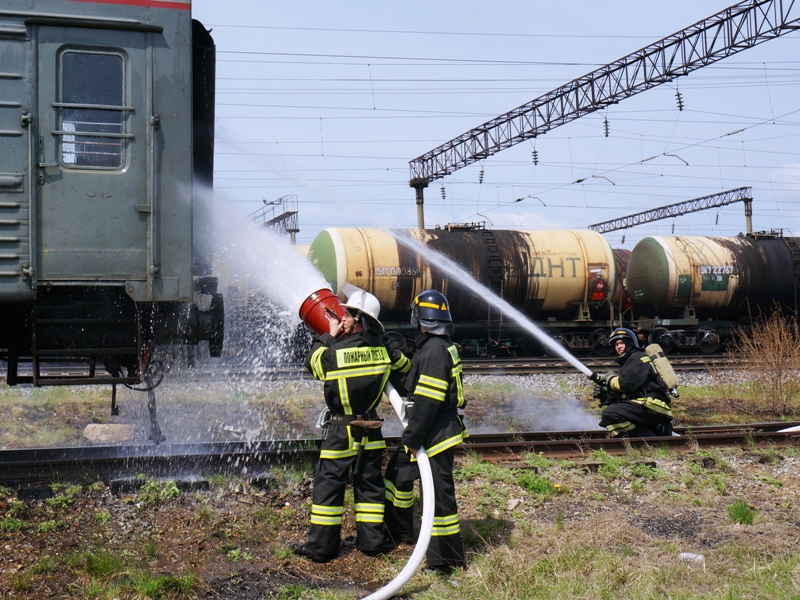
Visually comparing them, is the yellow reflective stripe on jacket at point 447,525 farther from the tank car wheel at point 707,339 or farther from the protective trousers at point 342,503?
the tank car wheel at point 707,339

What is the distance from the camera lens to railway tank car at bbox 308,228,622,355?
17875 mm

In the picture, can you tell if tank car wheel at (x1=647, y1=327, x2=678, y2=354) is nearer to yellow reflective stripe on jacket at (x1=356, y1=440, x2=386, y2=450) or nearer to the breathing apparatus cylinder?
the breathing apparatus cylinder

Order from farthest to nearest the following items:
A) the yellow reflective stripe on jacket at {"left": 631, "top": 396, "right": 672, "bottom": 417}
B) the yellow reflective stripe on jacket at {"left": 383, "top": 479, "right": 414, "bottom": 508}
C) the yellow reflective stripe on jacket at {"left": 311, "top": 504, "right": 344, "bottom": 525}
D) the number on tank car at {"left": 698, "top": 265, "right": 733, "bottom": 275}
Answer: the number on tank car at {"left": 698, "top": 265, "right": 733, "bottom": 275}, the yellow reflective stripe on jacket at {"left": 631, "top": 396, "right": 672, "bottom": 417}, the yellow reflective stripe on jacket at {"left": 383, "top": 479, "right": 414, "bottom": 508}, the yellow reflective stripe on jacket at {"left": 311, "top": 504, "right": 344, "bottom": 525}

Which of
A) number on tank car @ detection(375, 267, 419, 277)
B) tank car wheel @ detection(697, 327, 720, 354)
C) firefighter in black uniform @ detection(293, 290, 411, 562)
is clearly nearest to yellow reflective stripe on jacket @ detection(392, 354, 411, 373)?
firefighter in black uniform @ detection(293, 290, 411, 562)

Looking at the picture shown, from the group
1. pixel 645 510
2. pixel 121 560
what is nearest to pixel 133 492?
pixel 121 560

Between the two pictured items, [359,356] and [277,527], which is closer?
[359,356]

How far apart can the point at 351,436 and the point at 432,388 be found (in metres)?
0.67

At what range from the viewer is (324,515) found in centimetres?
523

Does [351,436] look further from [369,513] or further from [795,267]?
[795,267]

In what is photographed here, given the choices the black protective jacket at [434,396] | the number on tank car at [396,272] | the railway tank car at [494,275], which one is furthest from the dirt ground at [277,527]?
the railway tank car at [494,275]

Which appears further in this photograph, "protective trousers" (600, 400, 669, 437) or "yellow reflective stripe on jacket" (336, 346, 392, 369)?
"protective trousers" (600, 400, 669, 437)

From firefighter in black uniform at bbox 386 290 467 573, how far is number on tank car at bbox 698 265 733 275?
16.8m

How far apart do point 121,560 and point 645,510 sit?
416cm

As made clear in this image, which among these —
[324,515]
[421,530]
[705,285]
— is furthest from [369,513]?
[705,285]
